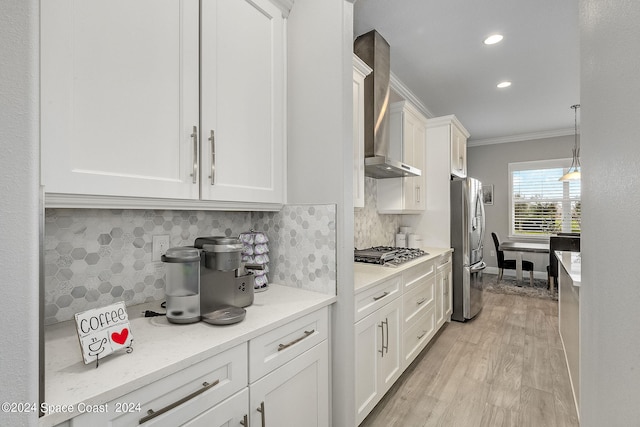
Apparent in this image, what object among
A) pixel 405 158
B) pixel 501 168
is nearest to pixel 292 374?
pixel 405 158

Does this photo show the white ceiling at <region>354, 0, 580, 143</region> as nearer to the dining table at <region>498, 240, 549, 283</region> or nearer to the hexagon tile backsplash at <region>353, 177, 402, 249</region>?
the hexagon tile backsplash at <region>353, 177, 402, 249</region>

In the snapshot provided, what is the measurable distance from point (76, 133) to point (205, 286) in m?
0.69

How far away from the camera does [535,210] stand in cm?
597

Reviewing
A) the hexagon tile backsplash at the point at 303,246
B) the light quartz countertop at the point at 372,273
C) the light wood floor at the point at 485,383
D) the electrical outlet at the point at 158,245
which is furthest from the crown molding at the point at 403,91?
the electrical outlet at the point at 158,245

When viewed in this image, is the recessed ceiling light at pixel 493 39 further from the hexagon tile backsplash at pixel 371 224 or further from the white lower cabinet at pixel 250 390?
the white lower cabinet at pixel 250 390

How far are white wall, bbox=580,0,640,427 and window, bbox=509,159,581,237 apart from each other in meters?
6.24

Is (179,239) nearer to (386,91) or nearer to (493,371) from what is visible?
(386,91)

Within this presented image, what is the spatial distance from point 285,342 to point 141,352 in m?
0.53

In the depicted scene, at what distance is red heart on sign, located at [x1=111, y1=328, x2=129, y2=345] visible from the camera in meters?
0.85

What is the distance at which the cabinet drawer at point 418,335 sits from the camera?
2317 millimetres

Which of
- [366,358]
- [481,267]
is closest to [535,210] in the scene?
[481,267]

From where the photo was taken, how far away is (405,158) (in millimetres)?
3201

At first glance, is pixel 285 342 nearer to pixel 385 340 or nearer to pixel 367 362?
pixel 367 362

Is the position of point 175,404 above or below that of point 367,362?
above
